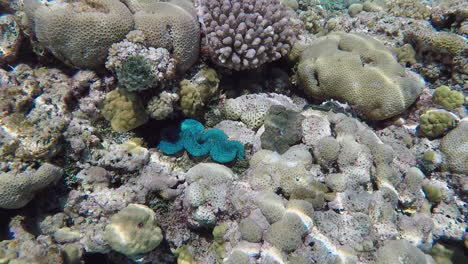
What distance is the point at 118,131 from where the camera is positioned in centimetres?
364

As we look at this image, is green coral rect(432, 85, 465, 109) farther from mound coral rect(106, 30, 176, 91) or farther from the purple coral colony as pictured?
mound coral rect(106, 30, 176, 91)

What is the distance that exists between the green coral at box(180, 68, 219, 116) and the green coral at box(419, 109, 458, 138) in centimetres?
353

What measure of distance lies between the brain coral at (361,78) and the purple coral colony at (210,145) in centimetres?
2

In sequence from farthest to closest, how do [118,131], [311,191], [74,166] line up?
[118,131], [74,166], [311,191]

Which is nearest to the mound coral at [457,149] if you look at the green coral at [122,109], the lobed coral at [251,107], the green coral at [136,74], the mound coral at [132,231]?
the lobed coral at [251,107]

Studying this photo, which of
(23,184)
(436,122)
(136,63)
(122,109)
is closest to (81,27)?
(136,63)

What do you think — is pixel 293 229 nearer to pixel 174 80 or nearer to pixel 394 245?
pixel 394 245

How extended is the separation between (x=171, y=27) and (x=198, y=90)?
1.00 meters

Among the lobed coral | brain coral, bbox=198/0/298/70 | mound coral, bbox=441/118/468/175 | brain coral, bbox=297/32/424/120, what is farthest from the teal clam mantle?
mound coral, bbox=441/118/468/175

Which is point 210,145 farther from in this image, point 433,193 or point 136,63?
point 433,193

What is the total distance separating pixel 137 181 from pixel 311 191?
7.77ft

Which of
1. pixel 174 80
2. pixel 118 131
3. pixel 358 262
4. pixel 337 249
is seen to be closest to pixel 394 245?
pixel 358 262

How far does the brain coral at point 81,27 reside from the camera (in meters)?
3.21

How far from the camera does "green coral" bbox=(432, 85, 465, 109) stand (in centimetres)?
416
